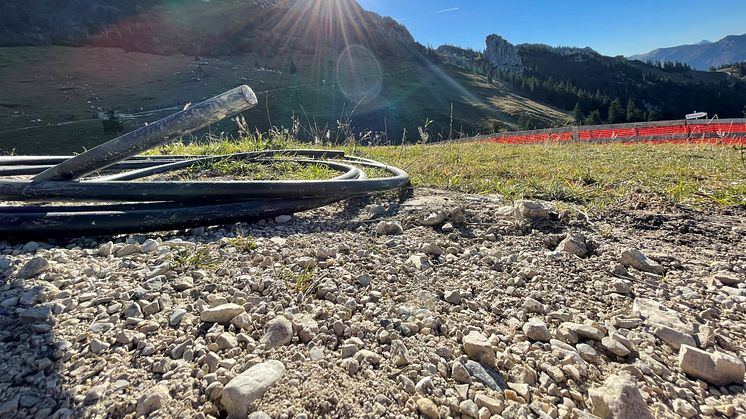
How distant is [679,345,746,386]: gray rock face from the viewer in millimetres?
1062

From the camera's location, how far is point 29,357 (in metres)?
1.10

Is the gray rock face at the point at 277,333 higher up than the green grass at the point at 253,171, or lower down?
lower down

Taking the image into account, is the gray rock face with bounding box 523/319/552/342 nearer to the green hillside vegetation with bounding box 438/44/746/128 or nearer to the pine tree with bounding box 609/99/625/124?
the green hillside vegetation with bounding box 438/44/746/128

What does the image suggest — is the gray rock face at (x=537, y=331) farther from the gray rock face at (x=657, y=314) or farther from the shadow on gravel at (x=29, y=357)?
the shadow on gravel at (x=29, y=357)

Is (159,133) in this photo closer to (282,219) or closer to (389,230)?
(282,219)

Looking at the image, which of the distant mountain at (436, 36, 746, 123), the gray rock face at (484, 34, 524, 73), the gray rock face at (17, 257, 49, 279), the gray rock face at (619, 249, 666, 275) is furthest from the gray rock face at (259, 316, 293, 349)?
the gray rock face at (484, 34, 524, 73)

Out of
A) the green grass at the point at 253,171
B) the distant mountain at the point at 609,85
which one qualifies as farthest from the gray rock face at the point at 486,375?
the distant mountain at the point at 609,85

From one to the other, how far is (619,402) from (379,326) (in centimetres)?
79

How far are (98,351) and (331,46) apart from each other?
108766mm

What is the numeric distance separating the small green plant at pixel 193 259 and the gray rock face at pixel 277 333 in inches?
26.7

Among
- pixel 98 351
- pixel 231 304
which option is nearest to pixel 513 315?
pixel 231 304

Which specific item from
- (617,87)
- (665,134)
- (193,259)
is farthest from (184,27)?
(617,87)

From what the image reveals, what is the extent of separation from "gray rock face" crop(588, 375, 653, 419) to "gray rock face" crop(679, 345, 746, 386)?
0.28m

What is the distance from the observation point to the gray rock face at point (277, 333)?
122 cm
